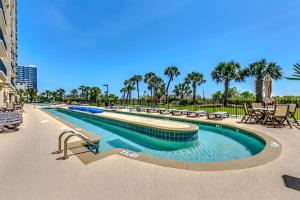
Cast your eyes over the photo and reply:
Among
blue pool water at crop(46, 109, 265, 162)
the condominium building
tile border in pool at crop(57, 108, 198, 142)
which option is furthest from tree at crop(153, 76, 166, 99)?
blue pool water at crop(46, 109, 265, 162)

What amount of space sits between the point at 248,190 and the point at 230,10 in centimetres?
1403

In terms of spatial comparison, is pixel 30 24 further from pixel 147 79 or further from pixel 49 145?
pixel 147 79

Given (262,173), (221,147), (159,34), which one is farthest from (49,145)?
(159,34)

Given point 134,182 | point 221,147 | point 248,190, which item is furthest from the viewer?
point 221,147

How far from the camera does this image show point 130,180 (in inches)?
108

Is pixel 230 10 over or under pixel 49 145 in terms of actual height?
over

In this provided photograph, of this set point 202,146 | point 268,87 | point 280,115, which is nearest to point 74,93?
point 268,87

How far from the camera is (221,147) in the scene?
6.15 m

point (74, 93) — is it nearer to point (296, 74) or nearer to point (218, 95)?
point (218, 95)

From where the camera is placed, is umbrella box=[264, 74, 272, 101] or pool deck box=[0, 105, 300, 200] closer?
pool deck box=[0, 105, 300, 200]

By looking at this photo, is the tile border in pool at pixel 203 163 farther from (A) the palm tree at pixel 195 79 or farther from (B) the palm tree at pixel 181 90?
(B) the palm tree at pixel 181 90

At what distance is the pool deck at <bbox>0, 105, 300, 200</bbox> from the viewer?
235 cm

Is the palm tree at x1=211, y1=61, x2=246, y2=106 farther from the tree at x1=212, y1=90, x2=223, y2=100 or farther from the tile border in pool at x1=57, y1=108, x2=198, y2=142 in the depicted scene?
the tile border in pool at x1=57, y1=108, x2=198, y2=142

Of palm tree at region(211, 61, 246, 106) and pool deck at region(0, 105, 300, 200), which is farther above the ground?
palm tree at region(211, 61, 246, 106)
